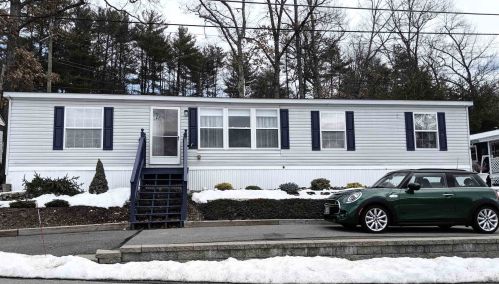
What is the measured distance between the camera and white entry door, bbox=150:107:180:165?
16422mm

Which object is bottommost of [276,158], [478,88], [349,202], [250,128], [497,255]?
[497,255]

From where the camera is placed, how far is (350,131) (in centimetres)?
1783

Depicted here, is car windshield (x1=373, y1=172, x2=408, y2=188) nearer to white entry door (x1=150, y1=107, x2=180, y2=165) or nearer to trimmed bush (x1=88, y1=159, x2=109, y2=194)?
white entry door (x1=150, y1=107, x2=180, y2=165)

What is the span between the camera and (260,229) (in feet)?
37.3

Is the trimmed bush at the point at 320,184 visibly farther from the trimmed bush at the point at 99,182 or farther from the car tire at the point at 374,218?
the trimmed bush at the point at 99,182

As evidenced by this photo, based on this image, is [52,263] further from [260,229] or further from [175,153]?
[175,153]

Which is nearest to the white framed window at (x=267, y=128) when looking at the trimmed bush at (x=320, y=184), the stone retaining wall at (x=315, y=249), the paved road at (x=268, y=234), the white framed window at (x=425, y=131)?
the trimmed bush at (x=320, y=184)

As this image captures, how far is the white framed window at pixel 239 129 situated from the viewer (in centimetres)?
1717

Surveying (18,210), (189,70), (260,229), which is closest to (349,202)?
(260,229)

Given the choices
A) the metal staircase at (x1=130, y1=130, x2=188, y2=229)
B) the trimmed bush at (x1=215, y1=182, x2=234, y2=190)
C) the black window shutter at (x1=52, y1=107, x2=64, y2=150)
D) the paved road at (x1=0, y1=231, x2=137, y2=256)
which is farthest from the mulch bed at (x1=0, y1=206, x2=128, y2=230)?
the trimmed bush at (x1=215, y1=182, x2=234, y2=190)

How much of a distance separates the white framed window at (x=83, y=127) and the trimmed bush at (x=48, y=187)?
185cm

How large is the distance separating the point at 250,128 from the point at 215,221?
5.60 metres

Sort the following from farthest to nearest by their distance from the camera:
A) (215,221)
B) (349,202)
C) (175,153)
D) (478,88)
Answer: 1. (478,88)
2. (175,153)
3. (215,221)
4. (349,202)

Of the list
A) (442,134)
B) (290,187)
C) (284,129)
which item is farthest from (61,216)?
(442,134)
